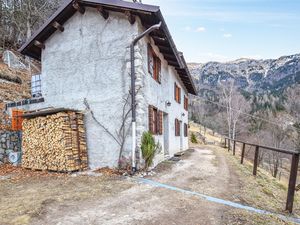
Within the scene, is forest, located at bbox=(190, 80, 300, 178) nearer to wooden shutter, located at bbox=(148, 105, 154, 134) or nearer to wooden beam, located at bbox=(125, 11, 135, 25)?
wooden shutter, located at bbox=(148, 105, 154, 134)

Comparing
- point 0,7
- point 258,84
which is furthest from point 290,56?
point 0,7

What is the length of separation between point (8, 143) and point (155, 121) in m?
6.16

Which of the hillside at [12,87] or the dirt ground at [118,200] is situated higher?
the hillside at [12,87]

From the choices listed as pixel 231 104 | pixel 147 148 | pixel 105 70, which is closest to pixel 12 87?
pixel 105 70

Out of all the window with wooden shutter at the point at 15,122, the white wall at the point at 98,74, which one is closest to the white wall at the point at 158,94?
the white wall at the point at 98,74

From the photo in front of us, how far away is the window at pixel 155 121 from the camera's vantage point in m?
8.98

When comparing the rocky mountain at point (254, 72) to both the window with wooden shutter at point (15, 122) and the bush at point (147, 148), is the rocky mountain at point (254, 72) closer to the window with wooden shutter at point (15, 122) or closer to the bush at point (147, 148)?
the window with wooden shutter at point (15, 122)

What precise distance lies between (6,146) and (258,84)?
174 metres


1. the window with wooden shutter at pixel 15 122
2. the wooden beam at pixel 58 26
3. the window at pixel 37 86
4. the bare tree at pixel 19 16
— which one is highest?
the bare tree at pixel 19 16

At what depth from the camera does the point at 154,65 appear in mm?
10211

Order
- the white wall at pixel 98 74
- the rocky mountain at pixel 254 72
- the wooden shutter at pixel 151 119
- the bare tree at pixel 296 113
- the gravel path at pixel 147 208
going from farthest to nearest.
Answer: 1. the rocky mountain at pixel 254 72
2. the bare tree at pixel 296 113
3. the wooden shutter at pixel 151 119
4. the white wall at pixel 98 74
5. the gravel path at pixel 147 208

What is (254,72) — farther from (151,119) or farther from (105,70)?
(105,70)

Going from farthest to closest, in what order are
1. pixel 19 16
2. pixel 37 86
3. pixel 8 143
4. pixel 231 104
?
pixel 231 104 → pixel 19 16 → pixel 37 86 → pixel 8 143

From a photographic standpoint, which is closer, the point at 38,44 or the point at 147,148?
the point at 147,148
